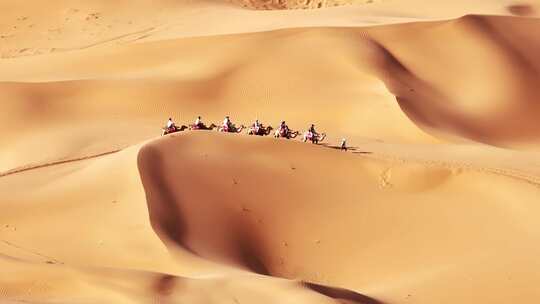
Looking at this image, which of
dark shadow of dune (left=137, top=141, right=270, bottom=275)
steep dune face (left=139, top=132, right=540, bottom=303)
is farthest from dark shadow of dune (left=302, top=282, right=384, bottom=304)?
dark shadow of dune (left=137, top=141, right=270, bottom=275)

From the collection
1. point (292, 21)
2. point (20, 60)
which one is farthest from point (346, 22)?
point (20, 60)

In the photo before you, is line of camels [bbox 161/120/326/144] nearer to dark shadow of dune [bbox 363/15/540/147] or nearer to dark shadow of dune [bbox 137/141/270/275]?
dark shadow of dune [bbox 137/141/270/275]

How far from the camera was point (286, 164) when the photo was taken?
42.6 ft

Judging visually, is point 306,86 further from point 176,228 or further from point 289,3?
point 289,3

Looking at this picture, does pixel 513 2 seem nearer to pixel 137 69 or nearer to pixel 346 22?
pixel 346 22

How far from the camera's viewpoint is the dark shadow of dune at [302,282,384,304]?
372 inches

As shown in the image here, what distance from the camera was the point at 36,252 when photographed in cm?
1100

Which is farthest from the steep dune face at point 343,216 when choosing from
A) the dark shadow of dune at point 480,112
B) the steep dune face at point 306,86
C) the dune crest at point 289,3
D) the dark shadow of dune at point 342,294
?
the dune crest at point 289,3

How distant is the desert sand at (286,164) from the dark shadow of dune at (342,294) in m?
0.03

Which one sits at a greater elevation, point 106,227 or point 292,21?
point 292,21

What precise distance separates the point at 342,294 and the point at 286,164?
3.53 metres

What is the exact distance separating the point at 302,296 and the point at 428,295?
5.25 feet

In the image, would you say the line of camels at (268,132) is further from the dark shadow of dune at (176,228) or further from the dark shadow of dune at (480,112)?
the dark shadow of dune at (480,112)

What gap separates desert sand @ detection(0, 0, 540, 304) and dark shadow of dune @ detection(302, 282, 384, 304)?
32 millimetres
